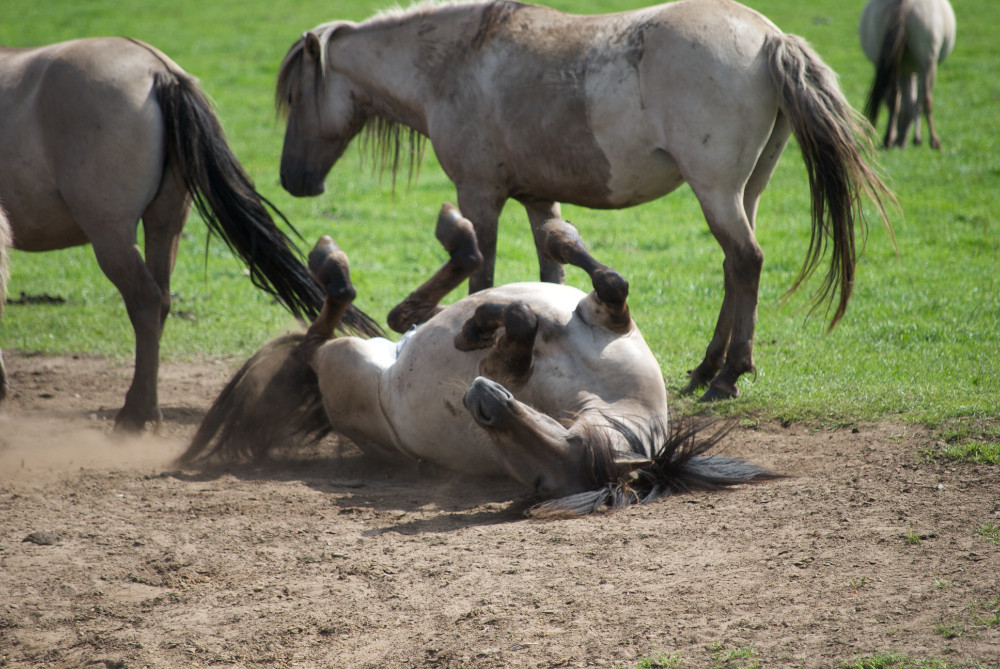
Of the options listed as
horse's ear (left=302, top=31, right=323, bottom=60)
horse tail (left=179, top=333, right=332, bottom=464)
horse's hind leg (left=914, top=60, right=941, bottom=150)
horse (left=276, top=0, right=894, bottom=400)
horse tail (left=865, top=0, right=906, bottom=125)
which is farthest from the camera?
horse's hind leg (left=914, top=60, right=941, bottom=150)

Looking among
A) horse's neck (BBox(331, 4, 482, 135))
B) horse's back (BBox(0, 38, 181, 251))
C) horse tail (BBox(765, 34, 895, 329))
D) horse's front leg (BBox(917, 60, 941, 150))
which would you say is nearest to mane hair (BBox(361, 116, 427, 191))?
horse's neck (BBox(331, 4, 482, 135))

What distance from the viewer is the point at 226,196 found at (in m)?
5.02

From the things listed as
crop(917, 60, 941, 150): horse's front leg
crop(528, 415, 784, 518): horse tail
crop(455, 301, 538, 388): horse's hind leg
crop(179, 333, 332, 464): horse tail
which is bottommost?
crop(179, 333, 332, 464): horse tail

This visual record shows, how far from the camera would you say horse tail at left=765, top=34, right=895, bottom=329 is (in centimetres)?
462

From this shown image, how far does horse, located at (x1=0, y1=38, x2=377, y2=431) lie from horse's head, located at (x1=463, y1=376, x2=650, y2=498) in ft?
6.64

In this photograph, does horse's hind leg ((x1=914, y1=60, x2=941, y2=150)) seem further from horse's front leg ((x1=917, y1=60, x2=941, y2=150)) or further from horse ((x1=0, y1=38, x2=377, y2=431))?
horse ((x1=0, y1=38, x2=377, y2=431))

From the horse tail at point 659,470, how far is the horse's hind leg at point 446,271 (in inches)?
57.2

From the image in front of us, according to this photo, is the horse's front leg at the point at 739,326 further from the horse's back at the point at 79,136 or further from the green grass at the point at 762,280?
the horse's back at the point at 79,136

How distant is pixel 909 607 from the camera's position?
2398 mm

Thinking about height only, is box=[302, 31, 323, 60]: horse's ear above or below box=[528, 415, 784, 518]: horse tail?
above

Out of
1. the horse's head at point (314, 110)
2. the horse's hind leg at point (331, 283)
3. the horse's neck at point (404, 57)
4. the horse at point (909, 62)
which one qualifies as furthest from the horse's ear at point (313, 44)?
the horse at point (909, 62)

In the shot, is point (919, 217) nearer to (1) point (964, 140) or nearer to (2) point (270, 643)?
(1) point (964, 140)

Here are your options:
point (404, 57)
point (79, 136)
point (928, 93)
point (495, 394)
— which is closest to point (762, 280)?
point (404, 57)

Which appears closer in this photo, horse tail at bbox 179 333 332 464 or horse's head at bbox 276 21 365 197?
horse tail at bbox 179 333 332 464
